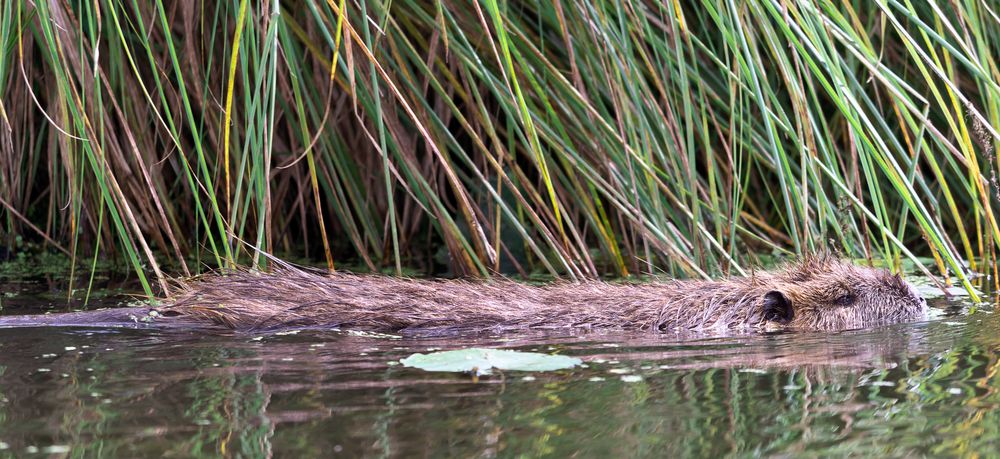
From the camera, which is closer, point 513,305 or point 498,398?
point 498,398

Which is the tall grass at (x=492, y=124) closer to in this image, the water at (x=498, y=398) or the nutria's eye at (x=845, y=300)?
the nutria's eye at (x=845, y=300)

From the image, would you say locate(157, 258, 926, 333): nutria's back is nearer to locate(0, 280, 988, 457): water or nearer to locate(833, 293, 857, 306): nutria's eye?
locate(833, 293, 857, 306): nutria's eye

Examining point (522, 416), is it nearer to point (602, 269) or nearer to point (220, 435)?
point (220, 435)

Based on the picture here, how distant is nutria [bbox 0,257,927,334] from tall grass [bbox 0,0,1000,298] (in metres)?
0.14

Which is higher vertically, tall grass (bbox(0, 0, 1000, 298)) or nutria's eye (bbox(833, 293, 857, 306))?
tall grass (bbox(0, 0, 1000, 298))

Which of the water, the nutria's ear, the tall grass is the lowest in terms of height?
the water

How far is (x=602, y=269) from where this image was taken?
609 centimetres

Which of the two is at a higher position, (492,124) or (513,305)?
(492,124)

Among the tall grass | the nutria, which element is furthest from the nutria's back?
the tall grass

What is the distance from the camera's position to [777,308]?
4.48 meters

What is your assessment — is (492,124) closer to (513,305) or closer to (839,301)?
(513,305)

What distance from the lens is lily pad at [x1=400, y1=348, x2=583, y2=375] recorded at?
3285 mm

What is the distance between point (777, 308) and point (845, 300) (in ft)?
0.94

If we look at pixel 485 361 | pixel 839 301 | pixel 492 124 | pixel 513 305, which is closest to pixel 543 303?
pixel 513 305
